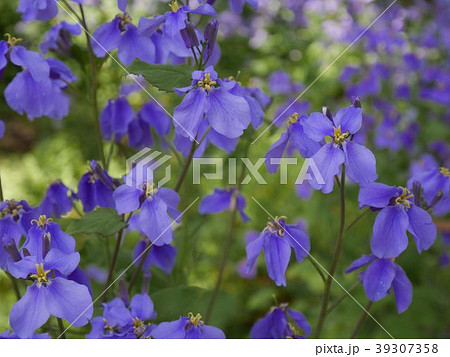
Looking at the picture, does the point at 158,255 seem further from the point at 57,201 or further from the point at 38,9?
the point at 38,9

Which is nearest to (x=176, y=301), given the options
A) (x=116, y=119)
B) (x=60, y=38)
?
(x=116, y=119)

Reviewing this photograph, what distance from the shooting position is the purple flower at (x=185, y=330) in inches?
38.0

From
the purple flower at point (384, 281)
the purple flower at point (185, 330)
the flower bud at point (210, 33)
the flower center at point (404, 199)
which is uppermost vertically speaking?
the flower bud at point (210, 33)

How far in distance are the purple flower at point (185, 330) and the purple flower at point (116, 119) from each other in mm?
485

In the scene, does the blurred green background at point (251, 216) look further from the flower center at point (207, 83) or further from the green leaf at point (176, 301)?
the flower center at point (207, 83)

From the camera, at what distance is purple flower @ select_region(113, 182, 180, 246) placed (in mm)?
1004

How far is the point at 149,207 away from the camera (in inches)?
40.2

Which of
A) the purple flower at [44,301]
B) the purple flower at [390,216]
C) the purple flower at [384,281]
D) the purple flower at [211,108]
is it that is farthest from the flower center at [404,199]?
the purple flower at [44,301]

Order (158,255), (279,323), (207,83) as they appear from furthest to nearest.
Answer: (158,255) → (279,323) → (207,83)

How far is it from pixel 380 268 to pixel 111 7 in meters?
3.15

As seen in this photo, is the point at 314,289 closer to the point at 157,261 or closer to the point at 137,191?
the point at 157,261

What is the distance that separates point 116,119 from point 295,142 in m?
0.44

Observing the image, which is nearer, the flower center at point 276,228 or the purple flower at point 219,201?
the flower center at point 276,228

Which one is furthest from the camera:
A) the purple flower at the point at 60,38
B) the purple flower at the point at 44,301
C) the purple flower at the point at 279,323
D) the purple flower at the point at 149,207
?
the purple flower at the point at 60,38
